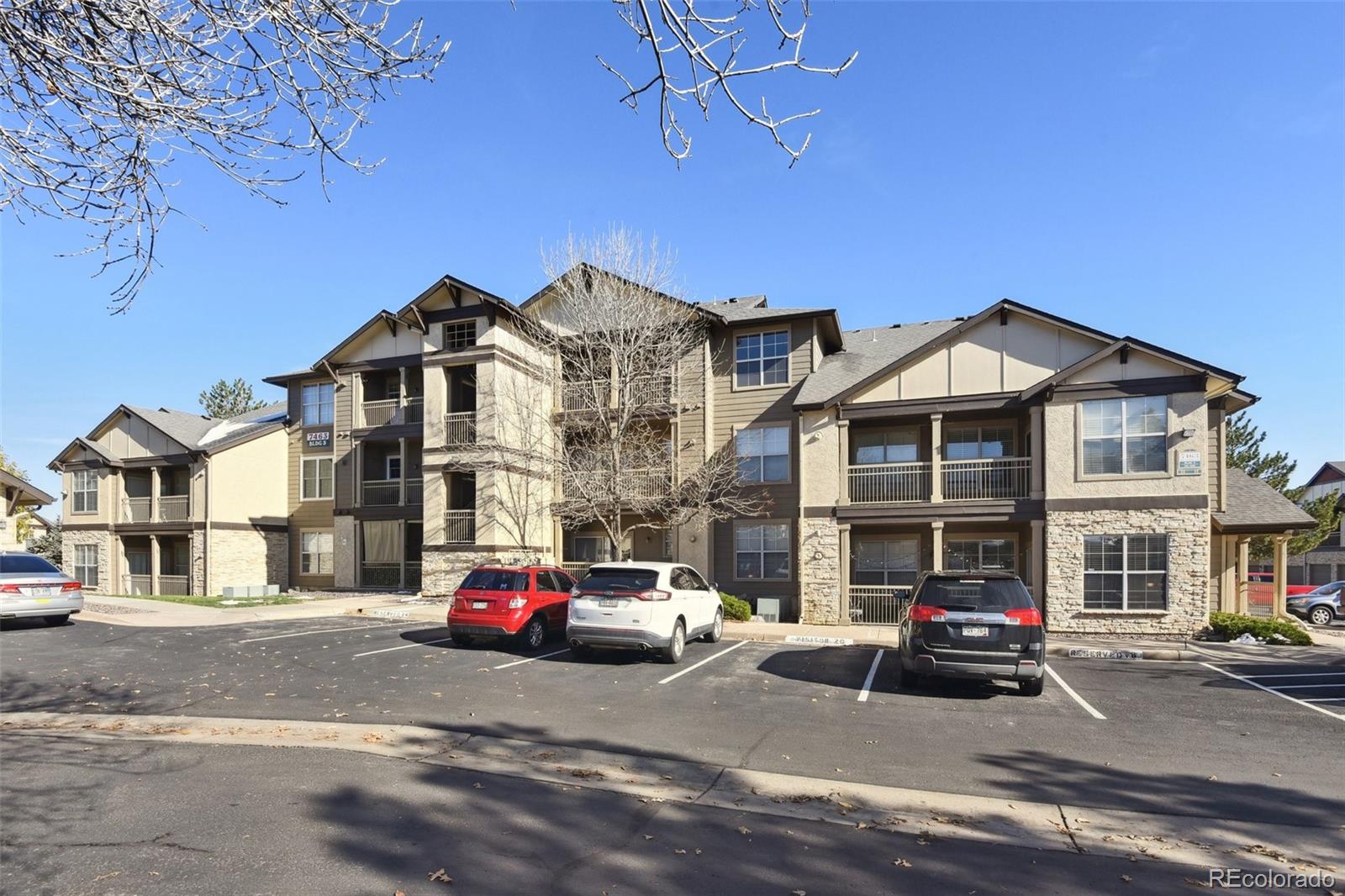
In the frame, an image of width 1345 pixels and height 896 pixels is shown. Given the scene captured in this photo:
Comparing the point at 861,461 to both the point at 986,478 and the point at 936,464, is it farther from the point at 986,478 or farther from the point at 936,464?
the point at 986,478

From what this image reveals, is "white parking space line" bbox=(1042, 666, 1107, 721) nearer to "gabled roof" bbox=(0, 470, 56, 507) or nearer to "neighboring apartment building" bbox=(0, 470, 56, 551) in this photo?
"neighboring apartment building" bbox=(0, 470, 56, 551)

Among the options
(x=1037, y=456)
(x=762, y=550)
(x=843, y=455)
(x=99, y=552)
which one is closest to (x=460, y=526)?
(x=762, y=550)

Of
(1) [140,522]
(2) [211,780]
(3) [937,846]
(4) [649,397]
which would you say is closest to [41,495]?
(1) [140,522]

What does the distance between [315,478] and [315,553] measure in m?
3.03

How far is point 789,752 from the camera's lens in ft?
Answer: 26.5

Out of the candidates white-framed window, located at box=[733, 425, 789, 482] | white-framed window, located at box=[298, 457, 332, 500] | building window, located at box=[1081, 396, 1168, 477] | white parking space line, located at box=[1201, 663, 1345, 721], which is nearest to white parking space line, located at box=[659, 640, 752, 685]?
white-framed window, located at box=[733, 425, 789, 482]

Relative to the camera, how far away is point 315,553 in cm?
3166

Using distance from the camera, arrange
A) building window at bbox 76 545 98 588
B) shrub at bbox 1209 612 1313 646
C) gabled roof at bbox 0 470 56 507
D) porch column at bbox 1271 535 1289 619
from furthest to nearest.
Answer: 1. building window at bbox 76 545 98 588
2. gabled roof at bbox 0 470 56 507
3. porch column at bbox 1271 535 1289 619
4. shrub at bbox 1209 612 1313 646

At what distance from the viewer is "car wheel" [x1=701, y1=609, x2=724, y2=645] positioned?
16.6m

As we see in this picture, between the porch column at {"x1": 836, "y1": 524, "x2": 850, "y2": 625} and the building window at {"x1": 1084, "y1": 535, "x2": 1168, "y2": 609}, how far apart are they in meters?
5.77

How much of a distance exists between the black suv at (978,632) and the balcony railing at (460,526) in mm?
17374

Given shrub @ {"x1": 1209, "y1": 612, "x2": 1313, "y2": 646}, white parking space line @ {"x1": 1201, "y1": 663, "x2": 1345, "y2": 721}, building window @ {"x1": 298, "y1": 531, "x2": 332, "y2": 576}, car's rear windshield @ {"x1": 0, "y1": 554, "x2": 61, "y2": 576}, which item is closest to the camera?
white parking space line @ {"x1": 1201, "y1": 663, "x2": 1345, "y2": 721}

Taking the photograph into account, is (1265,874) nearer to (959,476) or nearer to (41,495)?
(959,476)

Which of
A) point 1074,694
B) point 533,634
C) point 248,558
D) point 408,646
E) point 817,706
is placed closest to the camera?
point 817,706
